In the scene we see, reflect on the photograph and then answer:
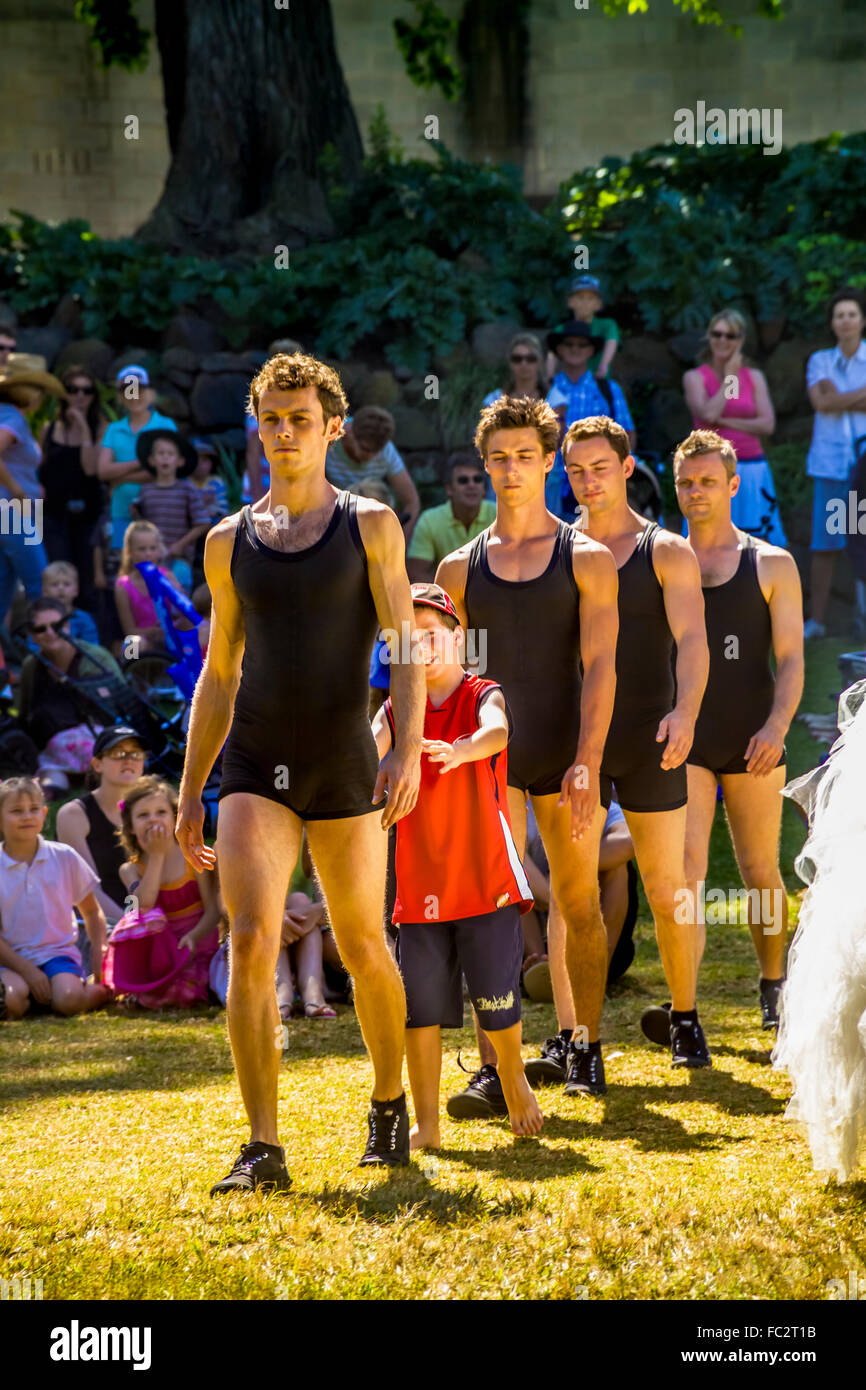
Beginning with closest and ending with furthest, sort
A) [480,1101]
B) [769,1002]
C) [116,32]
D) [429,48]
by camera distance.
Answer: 1. [480,1101]
2. [769,1002]
3. [116,32]
4. [429,48]

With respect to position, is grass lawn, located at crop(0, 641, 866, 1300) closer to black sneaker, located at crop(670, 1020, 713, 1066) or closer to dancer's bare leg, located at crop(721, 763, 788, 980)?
black sneaker, located at crop(670, 1020, 713, 1066)

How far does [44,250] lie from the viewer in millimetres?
14555

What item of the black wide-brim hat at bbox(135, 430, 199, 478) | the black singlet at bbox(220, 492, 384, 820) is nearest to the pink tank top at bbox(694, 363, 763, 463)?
the black wide-brim hat at bbox(135, 430, 199, 478)

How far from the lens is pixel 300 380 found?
14.2 ft

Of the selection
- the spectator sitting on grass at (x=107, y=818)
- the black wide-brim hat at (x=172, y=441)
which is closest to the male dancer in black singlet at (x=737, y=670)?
the spectator sitting on grass at (x=107, y=818)

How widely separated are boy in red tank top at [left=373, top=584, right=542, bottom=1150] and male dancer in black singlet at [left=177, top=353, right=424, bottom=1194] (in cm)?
37

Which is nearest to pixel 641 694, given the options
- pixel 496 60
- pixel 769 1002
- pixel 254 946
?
pixel 769 1002

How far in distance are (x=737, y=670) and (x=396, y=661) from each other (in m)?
2.24

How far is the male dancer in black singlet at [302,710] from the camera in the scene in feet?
13.6

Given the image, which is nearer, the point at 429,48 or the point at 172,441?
the point at 172,441

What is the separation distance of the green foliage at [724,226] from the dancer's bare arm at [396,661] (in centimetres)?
1023

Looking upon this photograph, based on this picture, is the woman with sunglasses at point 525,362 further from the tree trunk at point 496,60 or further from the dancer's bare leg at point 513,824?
the tree trunk at point 496,60

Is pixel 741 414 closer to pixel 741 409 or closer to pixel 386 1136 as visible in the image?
pixel 741 409

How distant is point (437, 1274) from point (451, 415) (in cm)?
1075
